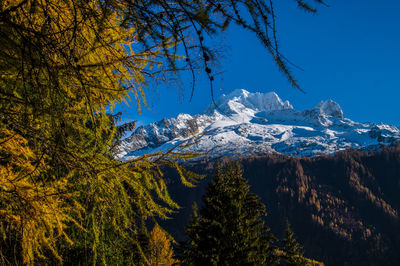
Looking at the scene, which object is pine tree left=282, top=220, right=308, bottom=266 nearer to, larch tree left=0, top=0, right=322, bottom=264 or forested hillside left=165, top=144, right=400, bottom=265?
larch tree left=0, top=0, right=322, bottom=264

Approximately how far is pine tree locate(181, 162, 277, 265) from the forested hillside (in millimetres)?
103799

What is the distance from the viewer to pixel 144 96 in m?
2.23

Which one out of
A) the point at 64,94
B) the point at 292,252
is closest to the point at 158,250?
the point at 292,252

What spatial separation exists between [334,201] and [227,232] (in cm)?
14226

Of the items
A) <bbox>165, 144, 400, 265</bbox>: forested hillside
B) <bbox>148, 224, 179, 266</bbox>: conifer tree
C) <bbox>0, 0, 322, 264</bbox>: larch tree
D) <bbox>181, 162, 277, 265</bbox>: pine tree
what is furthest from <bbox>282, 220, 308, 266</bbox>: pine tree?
<bbox>165, 144, 400, 265</bbox>: forested hillside

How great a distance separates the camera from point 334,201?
412 feet

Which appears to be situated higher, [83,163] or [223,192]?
[223,192]

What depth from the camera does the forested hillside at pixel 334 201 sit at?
9406cm

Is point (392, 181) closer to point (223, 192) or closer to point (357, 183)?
point (357, 183)

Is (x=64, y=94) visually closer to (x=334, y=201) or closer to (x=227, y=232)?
(x=227, y=232)

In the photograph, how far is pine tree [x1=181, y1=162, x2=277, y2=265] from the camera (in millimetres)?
8664

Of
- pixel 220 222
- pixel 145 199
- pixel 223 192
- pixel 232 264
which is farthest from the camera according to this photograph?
pixel 223 192

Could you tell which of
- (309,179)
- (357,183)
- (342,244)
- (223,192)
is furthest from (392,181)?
(223,192)

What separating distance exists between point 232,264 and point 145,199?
8.10 m
